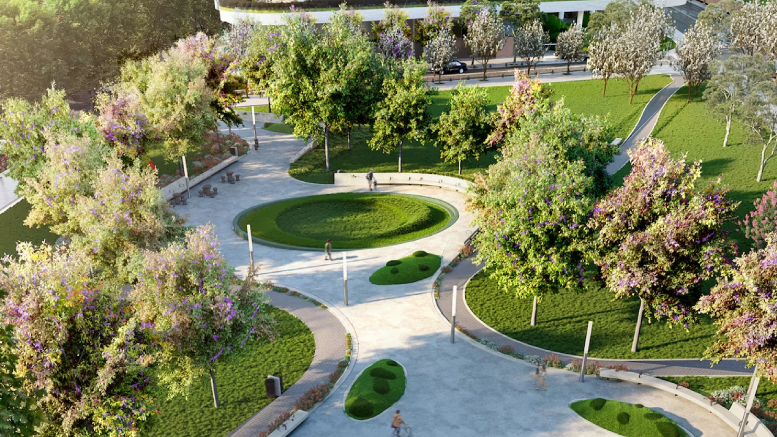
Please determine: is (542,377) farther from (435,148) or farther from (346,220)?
(435,148)

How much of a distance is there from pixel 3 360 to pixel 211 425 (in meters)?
11.1

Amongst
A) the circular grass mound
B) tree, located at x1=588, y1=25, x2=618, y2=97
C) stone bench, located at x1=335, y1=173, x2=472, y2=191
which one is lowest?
the circular grass mound

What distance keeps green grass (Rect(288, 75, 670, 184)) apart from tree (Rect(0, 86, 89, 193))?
1950 cm

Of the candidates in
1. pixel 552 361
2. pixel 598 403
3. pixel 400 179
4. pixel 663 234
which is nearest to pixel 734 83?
pixel 400 179

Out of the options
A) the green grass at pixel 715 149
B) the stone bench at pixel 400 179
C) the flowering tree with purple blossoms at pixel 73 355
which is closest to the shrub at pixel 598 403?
the flowering tree with purple blossoms at pixel 73 355

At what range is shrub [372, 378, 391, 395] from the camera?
28234 millimetres

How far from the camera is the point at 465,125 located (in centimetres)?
5238

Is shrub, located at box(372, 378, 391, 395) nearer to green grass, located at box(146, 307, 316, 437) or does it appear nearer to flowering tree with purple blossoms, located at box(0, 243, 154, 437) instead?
green grass, located at box(146, 307, 316, 437)

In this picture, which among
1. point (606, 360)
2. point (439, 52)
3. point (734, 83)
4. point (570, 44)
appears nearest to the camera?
point (606, 360)

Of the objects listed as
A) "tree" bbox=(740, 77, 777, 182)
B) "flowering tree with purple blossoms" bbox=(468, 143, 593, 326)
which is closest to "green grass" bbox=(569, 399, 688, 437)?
"flowering tree with purple blossoms" bbox=(468, 143, 593, 326)

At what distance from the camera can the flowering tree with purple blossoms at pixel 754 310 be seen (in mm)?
23812

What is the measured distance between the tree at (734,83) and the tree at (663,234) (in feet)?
88.2

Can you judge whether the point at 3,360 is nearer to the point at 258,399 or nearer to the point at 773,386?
the point at 258,399

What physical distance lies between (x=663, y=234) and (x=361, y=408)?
14.6 metres
